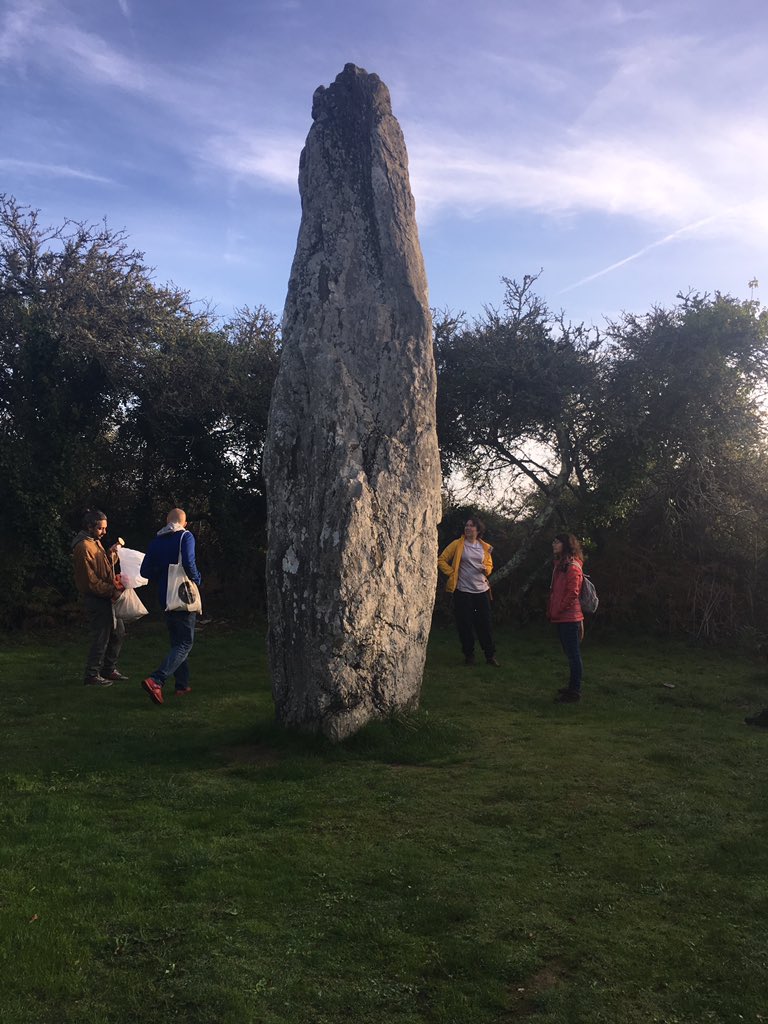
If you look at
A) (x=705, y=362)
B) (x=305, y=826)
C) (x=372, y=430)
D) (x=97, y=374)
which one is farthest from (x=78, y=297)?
(x=305, y=826)

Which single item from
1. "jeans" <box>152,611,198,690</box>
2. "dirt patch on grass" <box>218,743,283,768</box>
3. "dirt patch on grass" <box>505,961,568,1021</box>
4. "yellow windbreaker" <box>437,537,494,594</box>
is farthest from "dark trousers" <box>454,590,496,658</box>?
"dirt patch on grass" <box>505,961,568,1021</box>

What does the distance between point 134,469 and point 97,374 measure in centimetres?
204

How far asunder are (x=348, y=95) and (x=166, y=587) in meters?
5.57

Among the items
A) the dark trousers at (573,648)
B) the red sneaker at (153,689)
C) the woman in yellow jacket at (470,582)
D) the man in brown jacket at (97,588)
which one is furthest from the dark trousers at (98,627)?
the dark trousers at (573,648)

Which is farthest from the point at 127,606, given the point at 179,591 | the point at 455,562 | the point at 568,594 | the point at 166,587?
the point at 568,594

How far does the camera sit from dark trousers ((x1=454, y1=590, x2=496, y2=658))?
11.7 meters

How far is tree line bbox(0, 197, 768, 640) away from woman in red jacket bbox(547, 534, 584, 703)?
17.1 feet

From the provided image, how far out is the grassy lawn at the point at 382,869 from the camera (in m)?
3.55

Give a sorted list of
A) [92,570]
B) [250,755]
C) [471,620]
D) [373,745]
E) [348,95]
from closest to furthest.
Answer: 1. [250,755]
2. [373,745]
3. [348,95]
4. [92,570]
5. [471,620]

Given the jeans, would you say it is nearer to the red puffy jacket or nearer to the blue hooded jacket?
the blue hooded jacket

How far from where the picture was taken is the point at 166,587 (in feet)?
30.2

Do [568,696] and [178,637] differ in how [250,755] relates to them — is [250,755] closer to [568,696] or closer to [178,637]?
[178,637]

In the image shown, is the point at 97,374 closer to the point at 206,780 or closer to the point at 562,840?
the point at 206,780

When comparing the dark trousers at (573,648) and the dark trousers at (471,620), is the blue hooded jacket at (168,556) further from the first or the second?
the dark trousers at (573,648)
